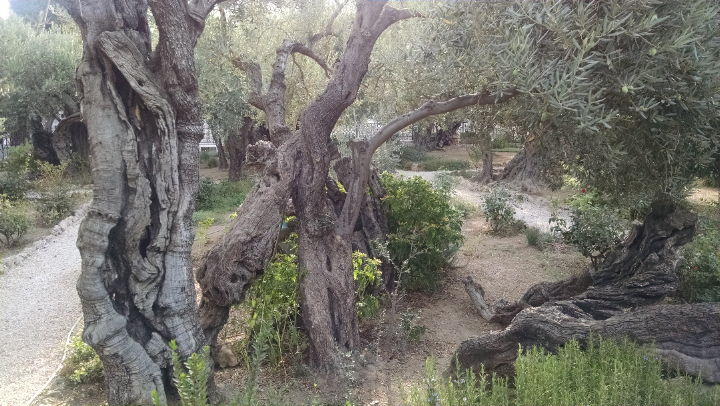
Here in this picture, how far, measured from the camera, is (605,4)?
338 centimetres

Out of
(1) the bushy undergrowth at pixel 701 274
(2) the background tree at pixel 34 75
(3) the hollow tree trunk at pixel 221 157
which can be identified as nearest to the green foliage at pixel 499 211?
(1) the bushy undergrowth at pixel 701 274

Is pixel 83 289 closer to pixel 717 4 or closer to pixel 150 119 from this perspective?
pixel 150 119

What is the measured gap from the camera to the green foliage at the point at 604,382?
2.94m

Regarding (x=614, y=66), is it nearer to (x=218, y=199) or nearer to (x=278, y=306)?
(x=278, y=306)

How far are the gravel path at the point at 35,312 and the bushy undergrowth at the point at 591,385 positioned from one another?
3905 millimetres

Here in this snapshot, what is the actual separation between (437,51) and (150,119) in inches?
100

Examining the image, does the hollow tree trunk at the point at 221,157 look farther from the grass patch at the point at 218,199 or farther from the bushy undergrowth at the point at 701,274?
the bushy undergrowth at the point at 701,274

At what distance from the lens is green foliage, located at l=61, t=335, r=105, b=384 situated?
4387mm

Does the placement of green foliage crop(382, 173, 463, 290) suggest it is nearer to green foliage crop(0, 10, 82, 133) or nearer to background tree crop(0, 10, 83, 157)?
background tree crop(0, 10, 83, 157)

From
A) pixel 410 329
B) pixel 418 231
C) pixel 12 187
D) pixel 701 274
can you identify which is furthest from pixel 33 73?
pixel 701 274

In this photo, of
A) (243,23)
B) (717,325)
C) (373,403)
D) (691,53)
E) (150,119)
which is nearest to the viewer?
(691,53)

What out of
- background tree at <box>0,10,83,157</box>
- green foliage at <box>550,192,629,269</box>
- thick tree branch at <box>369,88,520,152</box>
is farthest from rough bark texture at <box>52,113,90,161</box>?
green foliage at <box>550,192,629,269</box>

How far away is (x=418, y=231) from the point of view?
6.85m

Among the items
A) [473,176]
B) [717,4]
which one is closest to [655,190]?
[717,4]
